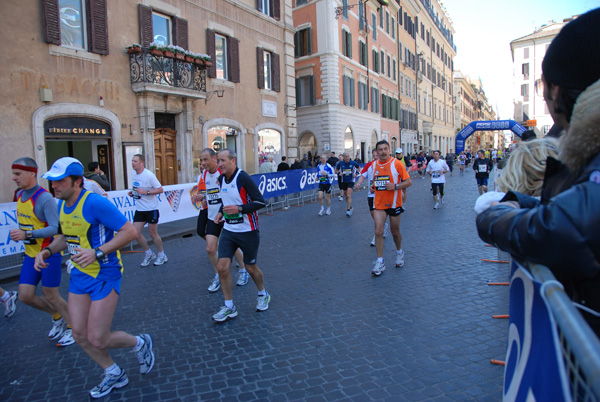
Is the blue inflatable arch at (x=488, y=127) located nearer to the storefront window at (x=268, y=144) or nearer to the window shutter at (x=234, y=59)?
the storefront window at (x=268, y=144)

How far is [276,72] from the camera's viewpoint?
836 inches

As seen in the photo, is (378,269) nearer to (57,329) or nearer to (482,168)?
(57,329)

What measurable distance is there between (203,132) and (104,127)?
4388 millimetres

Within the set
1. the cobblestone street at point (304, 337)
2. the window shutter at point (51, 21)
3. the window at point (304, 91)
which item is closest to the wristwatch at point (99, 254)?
the cobblestone street at point (304, 337)

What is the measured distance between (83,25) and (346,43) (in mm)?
21499

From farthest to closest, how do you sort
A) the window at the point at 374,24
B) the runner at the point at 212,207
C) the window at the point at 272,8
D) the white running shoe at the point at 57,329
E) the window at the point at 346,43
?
the window at the point at 374,24, the window at the point at 346,43, the window at the point at 272,8, the runner at the point at 212,207, the white running shoe at the point at 57,329

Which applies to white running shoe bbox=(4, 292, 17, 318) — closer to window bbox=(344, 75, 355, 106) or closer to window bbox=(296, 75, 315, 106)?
window bbox=(296, 75, 315, 106)

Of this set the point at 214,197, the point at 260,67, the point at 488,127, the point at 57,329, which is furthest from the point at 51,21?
the point at 488,127

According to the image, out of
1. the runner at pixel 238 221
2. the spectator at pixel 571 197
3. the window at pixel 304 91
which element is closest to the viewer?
the spectator at pixel 571 197

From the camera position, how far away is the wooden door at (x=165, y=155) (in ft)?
51.6

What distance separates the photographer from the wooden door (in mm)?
15734

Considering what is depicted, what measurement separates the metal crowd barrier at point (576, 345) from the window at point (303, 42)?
3025 centimetres

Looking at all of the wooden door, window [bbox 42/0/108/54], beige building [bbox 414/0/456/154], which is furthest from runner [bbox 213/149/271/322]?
beige building [bbox 414/0/456/154]

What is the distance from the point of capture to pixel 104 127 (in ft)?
44.3
